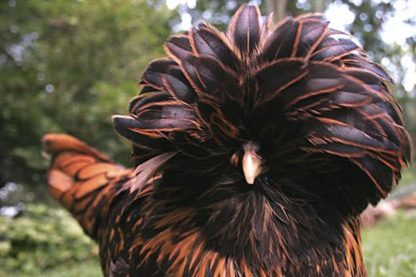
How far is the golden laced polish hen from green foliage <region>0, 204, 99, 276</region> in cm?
465

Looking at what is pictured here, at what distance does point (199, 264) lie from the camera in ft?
4.99

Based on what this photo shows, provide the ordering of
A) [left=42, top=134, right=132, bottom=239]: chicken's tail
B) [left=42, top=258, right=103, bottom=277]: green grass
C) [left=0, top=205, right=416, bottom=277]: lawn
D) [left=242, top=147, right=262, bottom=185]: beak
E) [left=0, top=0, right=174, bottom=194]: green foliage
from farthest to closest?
[left=0, top=0, right=174, bottom=194]: green foliage, [left=0, top=205, right=416, bottom=277]: lawn, [left=42, top=258, right=103, bottom=277]: green grass, [left=42, top=134, right=132, bottom=239]: chicken's tail, [left=242, top=147, right=262, bottom=185]: beak

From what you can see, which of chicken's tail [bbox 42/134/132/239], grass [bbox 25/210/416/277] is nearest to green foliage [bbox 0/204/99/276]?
grass [bbox 25/210/416/277]

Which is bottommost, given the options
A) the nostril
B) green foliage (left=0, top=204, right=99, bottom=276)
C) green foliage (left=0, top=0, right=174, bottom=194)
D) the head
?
green foliage (left=0, top=204, right=99, bottom=276)

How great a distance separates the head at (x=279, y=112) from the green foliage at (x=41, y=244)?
4.78 m

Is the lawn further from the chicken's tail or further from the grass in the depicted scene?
the chicken's tail

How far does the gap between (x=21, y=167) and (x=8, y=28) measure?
6.46ft

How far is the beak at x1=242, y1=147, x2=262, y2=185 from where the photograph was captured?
131 cm

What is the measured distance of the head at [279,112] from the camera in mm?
1331

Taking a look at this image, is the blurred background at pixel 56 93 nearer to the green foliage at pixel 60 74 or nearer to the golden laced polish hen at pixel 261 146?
the green foliage at pixel 60 74

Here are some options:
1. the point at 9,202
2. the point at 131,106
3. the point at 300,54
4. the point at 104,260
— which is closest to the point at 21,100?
the point at 9,202

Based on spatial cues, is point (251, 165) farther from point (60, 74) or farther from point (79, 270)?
point (60, 74)

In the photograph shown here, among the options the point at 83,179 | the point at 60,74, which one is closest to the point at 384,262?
the point at 83,179

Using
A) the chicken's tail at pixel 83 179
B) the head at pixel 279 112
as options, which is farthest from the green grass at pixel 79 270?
the head at pixel 279 112
